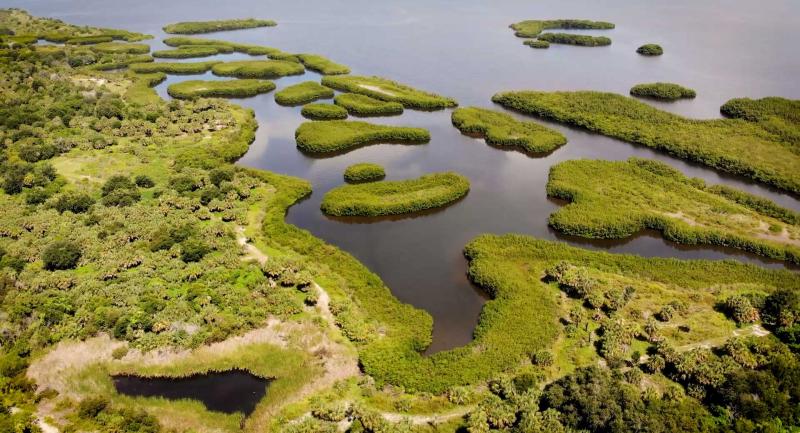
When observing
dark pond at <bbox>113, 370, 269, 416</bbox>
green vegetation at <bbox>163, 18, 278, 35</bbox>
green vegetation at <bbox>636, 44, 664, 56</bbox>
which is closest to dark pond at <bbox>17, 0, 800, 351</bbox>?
green vegetation at <bbox>636, 44, 664, 56</bbox>

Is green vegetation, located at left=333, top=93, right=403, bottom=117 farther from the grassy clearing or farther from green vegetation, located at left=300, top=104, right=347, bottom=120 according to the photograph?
the grassy clearing

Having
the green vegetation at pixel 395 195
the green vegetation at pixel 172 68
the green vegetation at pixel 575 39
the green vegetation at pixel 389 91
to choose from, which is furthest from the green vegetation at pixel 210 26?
the green vegetation at pixel 395 195

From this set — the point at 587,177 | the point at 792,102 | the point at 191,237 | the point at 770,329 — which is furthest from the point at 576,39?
the point at 191,237

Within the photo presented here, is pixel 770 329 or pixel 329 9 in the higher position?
pixel 329 9

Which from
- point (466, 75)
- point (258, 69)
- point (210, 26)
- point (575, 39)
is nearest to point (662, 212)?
point (466, 75)

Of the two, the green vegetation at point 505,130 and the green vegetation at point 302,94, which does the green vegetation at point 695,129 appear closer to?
the green vegetation at point 505,130

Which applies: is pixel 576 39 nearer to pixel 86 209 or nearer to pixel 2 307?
pixel 86 209
